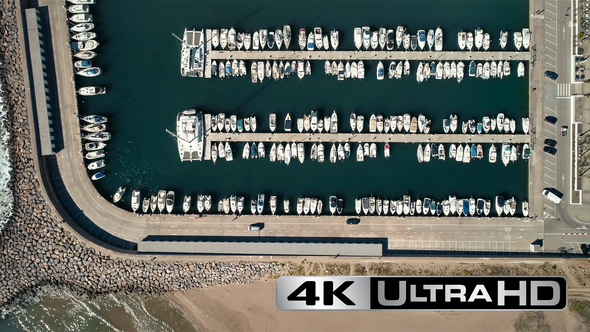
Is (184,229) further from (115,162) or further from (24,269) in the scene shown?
(24,269)

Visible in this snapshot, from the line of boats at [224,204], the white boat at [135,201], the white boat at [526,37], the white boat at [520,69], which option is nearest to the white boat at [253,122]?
the line of boats at [224,204]

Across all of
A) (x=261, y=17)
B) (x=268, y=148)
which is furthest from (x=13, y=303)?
(x=261, y=17)

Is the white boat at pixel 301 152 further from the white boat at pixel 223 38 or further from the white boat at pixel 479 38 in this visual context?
the white boat at pixel 479 38

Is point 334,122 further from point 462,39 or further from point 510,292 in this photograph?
point 510,292

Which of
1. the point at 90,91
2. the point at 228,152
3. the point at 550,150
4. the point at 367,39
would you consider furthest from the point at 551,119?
the point at 90,91

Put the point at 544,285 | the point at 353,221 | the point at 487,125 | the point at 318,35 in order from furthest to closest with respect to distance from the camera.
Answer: the point at 353,221 → the point at 487,125 → the point at 318,35 → the point at 544,285
